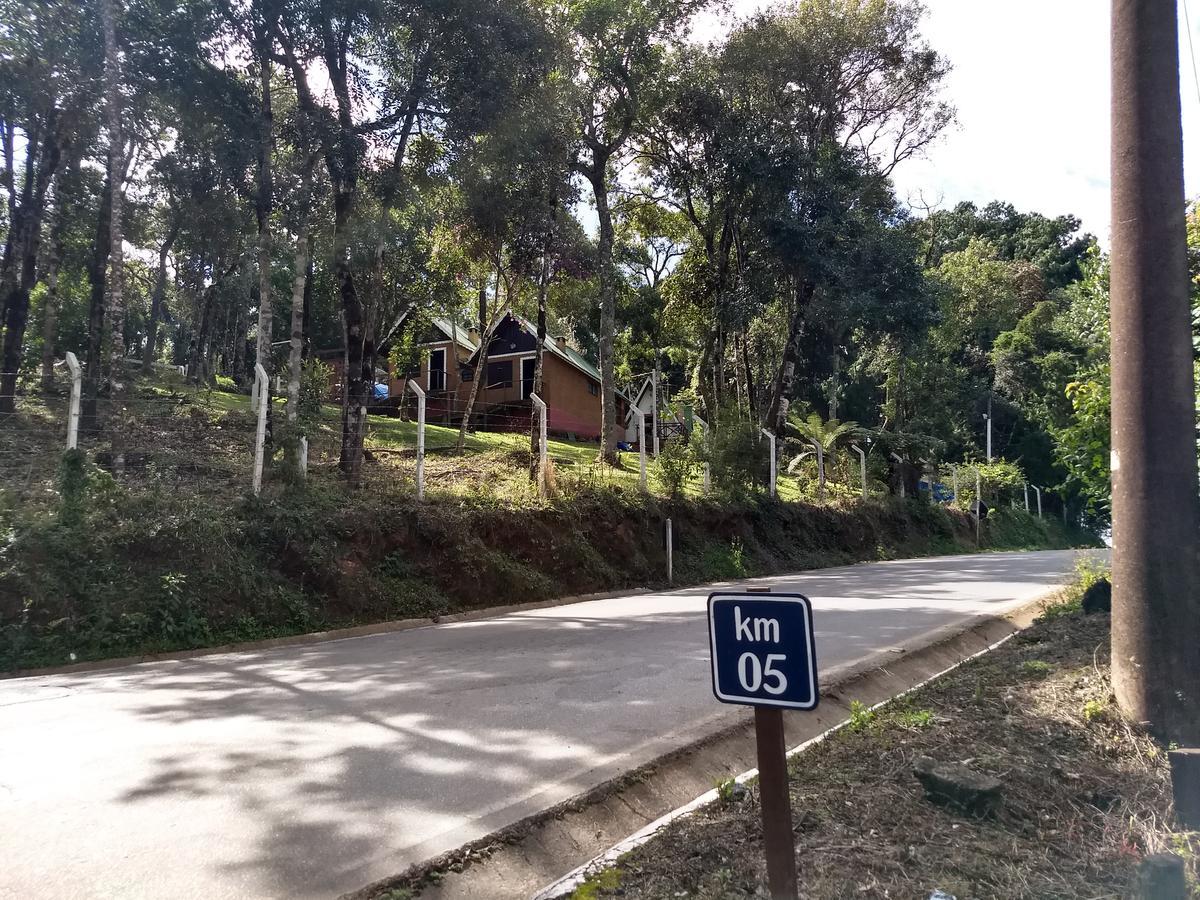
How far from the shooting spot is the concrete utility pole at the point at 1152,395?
4844 millimetres

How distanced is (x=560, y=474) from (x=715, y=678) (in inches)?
559

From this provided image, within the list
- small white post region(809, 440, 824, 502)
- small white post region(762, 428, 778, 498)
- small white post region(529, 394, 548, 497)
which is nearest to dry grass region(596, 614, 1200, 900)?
small white post region(529, 394, 548, 497)

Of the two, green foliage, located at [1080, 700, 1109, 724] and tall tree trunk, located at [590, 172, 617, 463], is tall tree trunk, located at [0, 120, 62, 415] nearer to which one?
tall tree trunk, located at [590, 172, 617, 463]

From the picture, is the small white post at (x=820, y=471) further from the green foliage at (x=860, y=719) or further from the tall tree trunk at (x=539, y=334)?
the green foliage at (x=860, y=719)

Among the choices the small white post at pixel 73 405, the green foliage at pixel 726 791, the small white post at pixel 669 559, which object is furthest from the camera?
the small white post at pixel 669 559

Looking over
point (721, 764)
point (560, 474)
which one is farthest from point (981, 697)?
point (560, 474)

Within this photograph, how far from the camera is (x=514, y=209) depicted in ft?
67.7

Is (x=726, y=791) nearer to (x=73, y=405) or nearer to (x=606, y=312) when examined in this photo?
(x=73, y=405)

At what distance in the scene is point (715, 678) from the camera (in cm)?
306

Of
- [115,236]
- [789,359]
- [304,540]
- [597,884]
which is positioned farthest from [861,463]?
[597,884]

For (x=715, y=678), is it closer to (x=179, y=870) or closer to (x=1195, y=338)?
(x=179, y=870)

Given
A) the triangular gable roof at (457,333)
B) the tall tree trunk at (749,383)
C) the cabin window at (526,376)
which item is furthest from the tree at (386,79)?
the cabin window at (526,376)

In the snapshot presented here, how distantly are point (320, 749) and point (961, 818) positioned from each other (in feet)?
12.4

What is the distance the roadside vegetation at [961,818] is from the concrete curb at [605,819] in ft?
1.19
